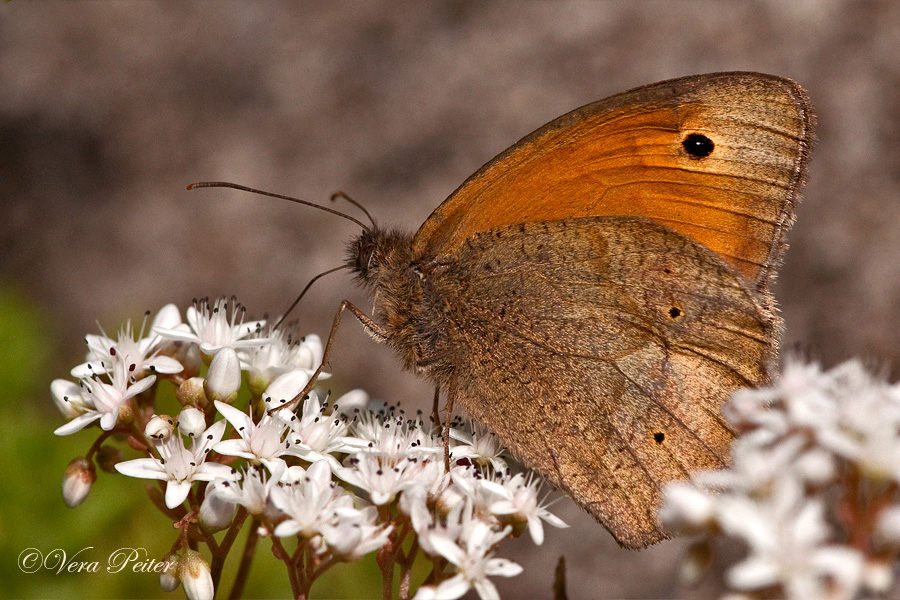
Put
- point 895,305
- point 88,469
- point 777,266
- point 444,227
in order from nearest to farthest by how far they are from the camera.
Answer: point 88,469 < point 777,266 < point 444,227 < point 895,305

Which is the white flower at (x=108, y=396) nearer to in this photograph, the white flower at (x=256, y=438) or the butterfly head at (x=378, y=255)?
the white flower at (x=256, y=438)

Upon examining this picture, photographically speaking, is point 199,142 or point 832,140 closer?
point 832,140

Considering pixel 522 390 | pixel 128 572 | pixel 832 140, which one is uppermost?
pixel 832 140

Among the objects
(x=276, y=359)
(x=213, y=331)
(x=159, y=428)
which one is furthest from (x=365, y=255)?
(x=159, y=428)

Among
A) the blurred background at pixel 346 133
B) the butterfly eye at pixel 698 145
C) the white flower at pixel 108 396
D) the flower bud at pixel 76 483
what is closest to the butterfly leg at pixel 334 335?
the white flower at pixel 108 396

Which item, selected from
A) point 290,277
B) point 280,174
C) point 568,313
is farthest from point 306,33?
point 568,313

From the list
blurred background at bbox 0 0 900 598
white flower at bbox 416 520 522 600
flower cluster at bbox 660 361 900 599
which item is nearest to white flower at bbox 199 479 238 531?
white flower at bbox 416 520 522 600

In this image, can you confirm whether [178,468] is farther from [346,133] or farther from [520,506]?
[346,133]

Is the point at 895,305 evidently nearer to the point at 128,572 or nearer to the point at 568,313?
the point at 568,313

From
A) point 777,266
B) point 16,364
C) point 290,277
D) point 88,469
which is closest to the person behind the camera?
point 88,469
